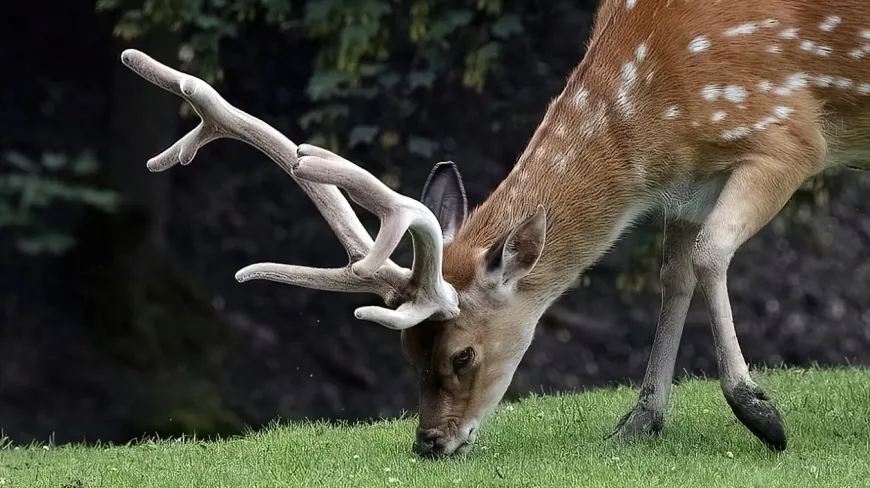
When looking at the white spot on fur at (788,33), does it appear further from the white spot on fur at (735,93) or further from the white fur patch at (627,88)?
the white fur patch at (627,88)

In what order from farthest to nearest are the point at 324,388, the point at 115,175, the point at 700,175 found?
the point at 324,388 → the point at 115,175 → the point at 700,175

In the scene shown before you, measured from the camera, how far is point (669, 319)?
619 centimetres

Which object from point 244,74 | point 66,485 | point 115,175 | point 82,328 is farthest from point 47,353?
point 66,485

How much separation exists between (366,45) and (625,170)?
11.3ft

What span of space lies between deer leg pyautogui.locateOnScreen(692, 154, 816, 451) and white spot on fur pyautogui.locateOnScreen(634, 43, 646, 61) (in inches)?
22.3

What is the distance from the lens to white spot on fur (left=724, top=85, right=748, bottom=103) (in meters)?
5.46

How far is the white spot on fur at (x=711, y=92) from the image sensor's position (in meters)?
5.48

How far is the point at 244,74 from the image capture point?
11.5 meters

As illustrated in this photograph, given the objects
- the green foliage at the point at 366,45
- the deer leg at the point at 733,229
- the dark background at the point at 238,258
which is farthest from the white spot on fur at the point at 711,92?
the dark background at the point at 238,258

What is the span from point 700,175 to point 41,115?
23.1 feet

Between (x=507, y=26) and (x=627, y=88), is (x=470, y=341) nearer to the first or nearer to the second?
(x=627, y=88)

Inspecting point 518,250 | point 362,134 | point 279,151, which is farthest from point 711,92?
point 362,134

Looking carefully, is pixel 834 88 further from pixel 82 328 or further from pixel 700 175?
pixel 82 328

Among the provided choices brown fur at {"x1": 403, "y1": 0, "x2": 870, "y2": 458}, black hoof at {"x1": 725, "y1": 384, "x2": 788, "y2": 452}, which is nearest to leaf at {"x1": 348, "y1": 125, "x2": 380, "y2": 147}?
brown fur at {"x1": 403, "y1": 0, "x2": 870, "y2": 458}
